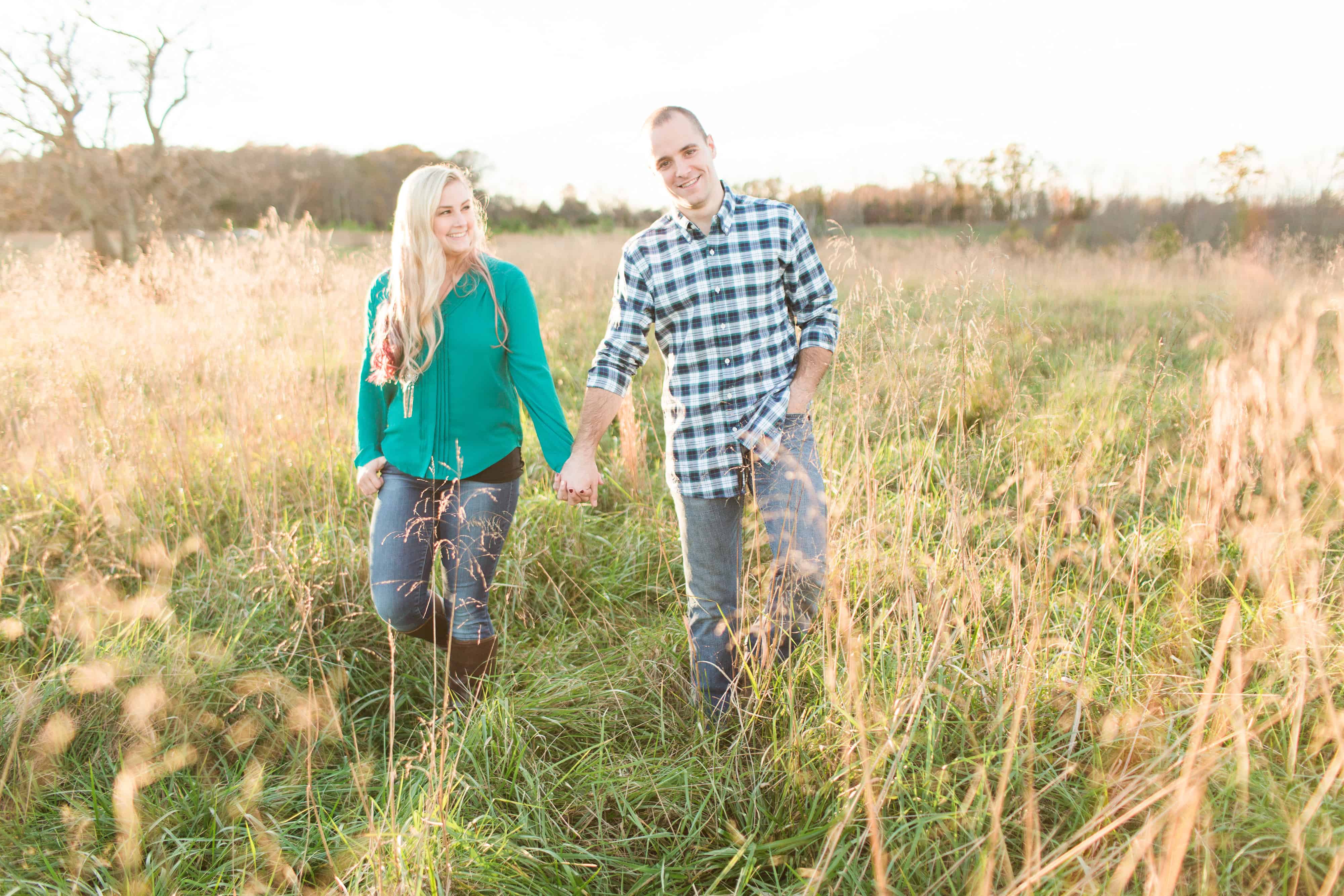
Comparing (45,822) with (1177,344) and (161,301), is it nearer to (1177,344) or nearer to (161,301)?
(161,301)

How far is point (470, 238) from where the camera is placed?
2.40 meters

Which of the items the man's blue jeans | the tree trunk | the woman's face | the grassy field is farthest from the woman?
the tree trunk

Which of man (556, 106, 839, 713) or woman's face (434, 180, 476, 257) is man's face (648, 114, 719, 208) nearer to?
man (556, 106, 839, 713)

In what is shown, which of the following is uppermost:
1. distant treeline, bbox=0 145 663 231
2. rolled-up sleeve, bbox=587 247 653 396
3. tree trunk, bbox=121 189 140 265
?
distant treeline, bbox=0 145 663 231

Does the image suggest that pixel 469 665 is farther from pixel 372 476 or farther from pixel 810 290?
pixel 810 290

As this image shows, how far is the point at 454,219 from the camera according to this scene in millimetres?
2365

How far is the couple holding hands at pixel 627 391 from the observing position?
2188 mm

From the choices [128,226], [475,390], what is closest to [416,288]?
[475,390]

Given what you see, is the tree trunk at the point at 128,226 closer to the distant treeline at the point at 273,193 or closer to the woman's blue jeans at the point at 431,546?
the distant treeline at the point at 273,193

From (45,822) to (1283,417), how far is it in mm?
3807

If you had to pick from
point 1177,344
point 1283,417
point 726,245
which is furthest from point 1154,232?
point 726,245

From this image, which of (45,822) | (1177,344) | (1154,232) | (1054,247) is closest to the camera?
(45,822)

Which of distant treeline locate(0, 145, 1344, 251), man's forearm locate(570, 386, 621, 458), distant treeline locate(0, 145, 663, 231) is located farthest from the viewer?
distant treeline locate(0, 145, 663, 231)

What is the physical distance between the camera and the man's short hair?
215cm
